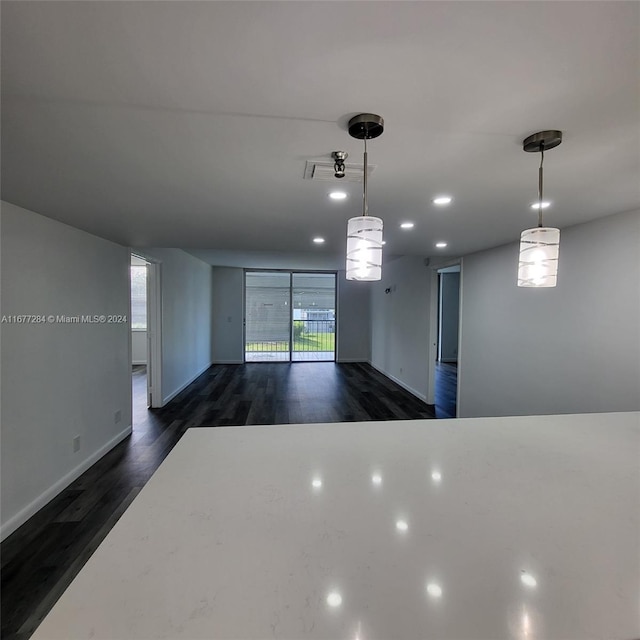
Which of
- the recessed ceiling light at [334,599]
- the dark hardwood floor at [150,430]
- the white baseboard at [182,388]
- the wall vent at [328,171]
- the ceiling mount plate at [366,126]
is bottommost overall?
the dark hardwood floor at [150,430]

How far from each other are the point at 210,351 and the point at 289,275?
2651mm

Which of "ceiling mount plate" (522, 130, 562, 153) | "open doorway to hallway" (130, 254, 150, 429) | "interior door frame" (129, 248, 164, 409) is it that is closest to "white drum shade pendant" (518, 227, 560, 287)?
"ceiling mount plate" (522, 130, 562, 153)

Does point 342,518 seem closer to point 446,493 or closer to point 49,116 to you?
point 446,493

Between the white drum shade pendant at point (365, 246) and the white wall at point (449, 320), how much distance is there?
816 cm

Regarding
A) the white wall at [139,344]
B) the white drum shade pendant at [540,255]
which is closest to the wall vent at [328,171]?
the white drum shade pendant at [540,255]

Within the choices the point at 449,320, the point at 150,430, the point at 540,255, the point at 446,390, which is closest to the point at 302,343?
the point at 446,390

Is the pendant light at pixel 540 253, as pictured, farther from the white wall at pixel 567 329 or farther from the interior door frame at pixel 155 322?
the interior door frame at pixel 155 322

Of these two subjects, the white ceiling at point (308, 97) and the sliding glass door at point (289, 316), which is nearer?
the white ceiling at point (308, 97)

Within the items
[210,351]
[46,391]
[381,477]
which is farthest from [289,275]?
[381,477]

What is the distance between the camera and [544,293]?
3.07 metres

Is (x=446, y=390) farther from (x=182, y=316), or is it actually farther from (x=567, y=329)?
(x=182, y=316)

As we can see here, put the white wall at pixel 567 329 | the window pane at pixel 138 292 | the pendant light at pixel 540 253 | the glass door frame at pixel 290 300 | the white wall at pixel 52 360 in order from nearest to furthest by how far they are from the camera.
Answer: the pendant light at pixel 540 253 < the white wall at pixel 52 360 < the white wall at pixel 567 329 < the window pane at pixel 138 292 < the glass door frame at pixel 290 300

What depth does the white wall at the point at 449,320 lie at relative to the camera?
8930 millimetres

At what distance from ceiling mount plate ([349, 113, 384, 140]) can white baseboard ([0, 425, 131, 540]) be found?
308 cm
